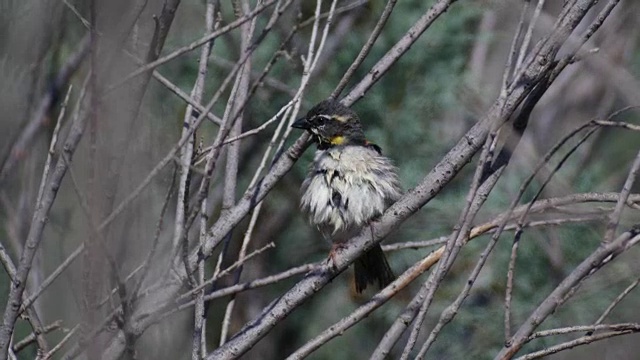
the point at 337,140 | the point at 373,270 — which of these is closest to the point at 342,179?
the point at 337,140

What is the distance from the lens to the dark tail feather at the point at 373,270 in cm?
495

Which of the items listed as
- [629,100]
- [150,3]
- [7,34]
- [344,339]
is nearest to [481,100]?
[629,100]

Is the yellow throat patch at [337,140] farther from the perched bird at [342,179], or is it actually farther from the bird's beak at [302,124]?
the bird's beak at [302,124]

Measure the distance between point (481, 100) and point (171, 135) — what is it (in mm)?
2429

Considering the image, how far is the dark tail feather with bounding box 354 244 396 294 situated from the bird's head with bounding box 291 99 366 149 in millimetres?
586

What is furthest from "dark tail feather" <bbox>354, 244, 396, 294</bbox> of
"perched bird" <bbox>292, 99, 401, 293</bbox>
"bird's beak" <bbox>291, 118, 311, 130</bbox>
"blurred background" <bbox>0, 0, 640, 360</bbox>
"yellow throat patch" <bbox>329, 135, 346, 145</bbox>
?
"blurred background" <bbox>0, 0, 640, 360</bbox>

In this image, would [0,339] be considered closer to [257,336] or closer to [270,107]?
[257,336]

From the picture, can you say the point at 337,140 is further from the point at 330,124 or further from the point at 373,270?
the point at 373,270

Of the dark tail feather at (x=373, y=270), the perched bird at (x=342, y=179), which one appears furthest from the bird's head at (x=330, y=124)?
the dark tail feather at (x=373, y=270)

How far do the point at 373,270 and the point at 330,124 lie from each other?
31.6 inches

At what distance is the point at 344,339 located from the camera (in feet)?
23.2

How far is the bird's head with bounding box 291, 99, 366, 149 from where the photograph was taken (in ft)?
15.4

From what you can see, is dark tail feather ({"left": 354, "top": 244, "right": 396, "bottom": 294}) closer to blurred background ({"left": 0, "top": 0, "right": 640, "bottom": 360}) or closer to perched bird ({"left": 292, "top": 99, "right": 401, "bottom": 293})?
perched bird ({"left": 292, "top": 99, "right": 401, "bottom": 293})

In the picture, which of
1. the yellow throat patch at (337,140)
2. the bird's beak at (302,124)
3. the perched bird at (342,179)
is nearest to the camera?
the perched bird at (342,179)
